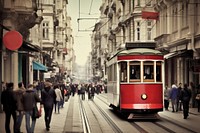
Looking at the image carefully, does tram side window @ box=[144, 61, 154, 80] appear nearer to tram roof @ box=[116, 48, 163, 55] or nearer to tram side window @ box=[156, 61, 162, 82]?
tram side window @ box=[156, 61, 162, 82]

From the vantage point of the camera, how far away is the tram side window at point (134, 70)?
2433cm

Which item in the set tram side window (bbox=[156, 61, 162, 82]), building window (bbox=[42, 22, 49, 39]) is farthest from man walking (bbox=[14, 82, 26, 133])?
building window (bbox=[42, 22, 49, 39])

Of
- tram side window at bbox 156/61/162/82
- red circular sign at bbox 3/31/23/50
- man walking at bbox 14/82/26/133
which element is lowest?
man walking at bbox 14/82/26/133

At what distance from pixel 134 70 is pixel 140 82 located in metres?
0.65

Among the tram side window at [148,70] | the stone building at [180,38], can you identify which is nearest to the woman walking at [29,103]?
the tram side window at [148,70]

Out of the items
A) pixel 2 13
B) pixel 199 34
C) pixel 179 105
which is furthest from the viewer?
pixel 179 105

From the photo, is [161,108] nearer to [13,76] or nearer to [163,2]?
[13,76]

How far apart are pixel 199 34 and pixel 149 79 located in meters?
8.74

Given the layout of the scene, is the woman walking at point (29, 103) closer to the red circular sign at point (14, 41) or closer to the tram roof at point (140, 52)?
the red circular sign at point (14, 41)

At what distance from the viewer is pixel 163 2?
1758 inches

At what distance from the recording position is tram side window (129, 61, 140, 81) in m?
24.3

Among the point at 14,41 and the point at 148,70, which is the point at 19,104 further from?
the point at 148,70

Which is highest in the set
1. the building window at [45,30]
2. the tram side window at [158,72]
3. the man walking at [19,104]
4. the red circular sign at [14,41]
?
the building window at [45,30]

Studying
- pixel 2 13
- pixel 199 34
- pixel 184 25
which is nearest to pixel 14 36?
pixel 2 13
